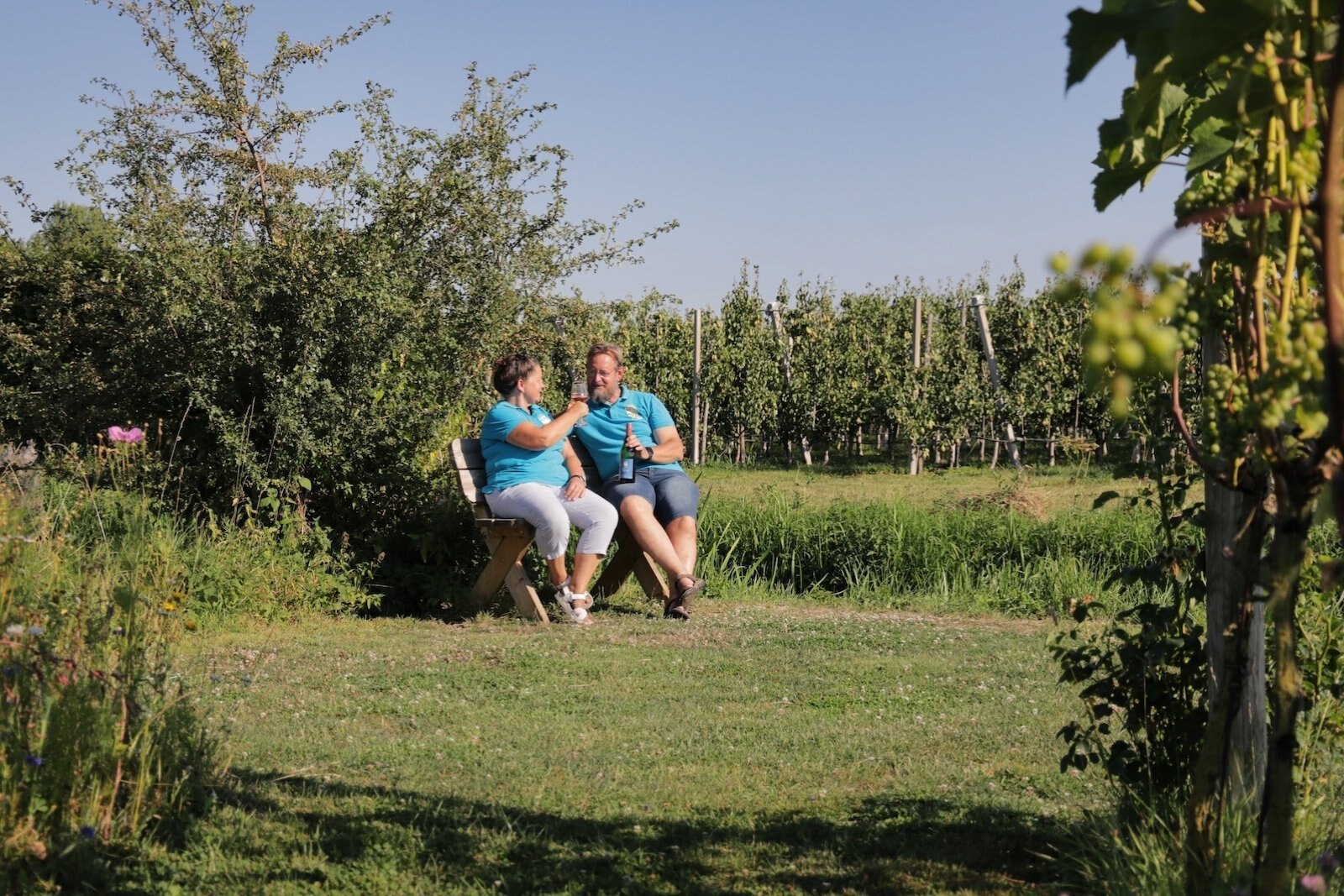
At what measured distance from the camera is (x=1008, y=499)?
11445 millimetres

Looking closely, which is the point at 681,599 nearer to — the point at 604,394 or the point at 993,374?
the point at 604,394

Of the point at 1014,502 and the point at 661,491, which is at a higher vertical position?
the point at 661,491

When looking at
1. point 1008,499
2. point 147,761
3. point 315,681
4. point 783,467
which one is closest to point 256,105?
point 315,681

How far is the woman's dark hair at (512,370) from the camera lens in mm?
7098

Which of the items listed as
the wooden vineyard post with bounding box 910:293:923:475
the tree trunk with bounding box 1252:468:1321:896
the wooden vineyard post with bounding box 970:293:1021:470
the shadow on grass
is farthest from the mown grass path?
the wooden vineyard post with bounding box 910:293:923:475

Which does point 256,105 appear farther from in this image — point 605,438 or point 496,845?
point 496,845

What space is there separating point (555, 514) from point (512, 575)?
429 millimetres

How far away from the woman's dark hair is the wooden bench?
41 cm

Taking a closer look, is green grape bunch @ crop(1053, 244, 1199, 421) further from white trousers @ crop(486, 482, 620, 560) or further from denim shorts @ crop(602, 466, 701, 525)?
denim shorts @ crop(602, 466, 701, 525)

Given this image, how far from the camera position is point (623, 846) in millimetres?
3371

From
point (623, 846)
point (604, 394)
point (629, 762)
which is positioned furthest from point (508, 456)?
point (623, 846)

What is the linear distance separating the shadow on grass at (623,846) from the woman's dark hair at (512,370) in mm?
3551

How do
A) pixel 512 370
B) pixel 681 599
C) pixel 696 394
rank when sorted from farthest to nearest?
pixel 696 394 < pixel 512 370 < pixel 681 599

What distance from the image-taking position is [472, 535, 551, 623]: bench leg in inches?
272
